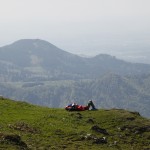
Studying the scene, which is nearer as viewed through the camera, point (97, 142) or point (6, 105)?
point (97, 142)

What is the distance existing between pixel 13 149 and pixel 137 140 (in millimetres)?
18910

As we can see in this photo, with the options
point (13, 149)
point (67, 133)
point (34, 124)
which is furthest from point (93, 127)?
point (13, 149)

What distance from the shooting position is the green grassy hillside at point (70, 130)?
37.2 m

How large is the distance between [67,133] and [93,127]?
4.04 metres

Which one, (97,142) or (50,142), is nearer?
(50,142)

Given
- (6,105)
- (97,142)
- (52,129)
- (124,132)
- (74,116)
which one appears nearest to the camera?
(97,142)

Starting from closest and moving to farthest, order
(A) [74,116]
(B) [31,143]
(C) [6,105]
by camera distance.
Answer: (B) [31,143] < (A) [74,116] < (C) [6,105]

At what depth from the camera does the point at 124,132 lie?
46.4 m

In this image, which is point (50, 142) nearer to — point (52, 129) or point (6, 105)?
point (52, 129)

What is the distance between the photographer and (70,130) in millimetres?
43094

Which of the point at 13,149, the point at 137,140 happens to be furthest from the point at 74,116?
the point at 13,149

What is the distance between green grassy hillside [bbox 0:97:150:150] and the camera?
37188 mm

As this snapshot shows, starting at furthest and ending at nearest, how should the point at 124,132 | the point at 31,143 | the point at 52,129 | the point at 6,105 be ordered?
the point at 6,105
the point at 124,132
the point at 52,129
the point at 31,143

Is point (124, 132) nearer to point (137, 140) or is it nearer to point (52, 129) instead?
point (137, 140)
